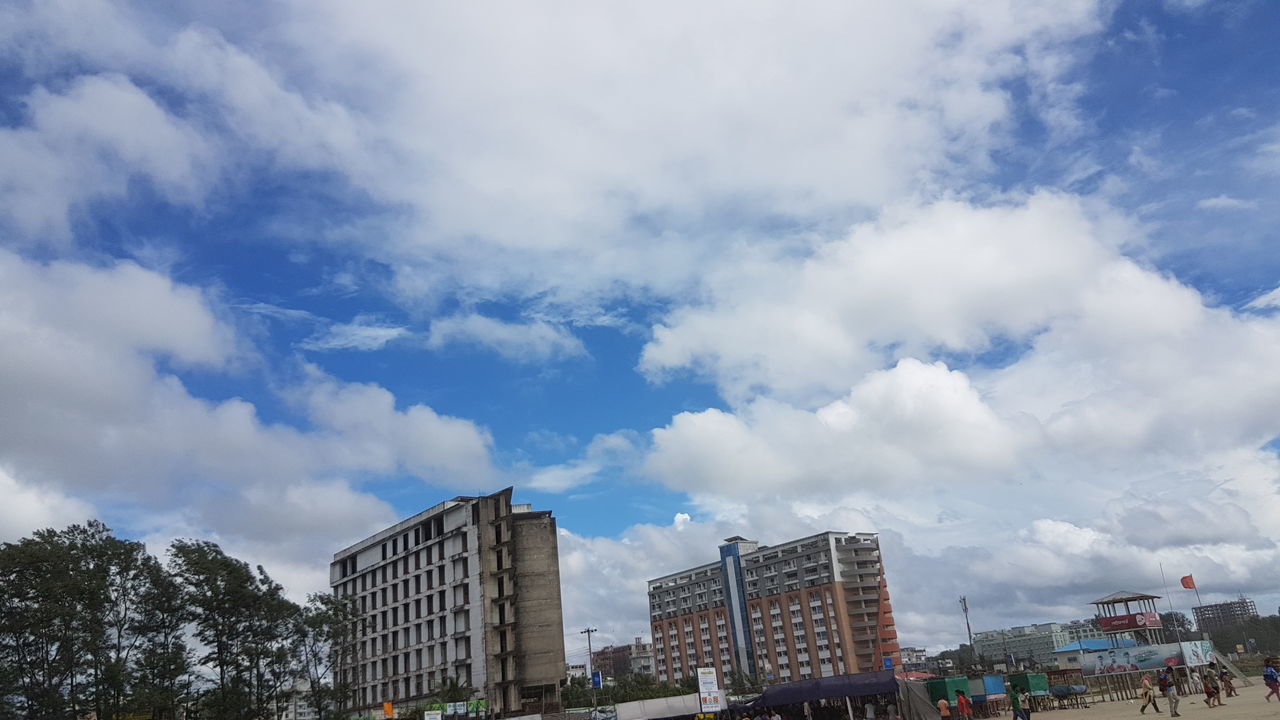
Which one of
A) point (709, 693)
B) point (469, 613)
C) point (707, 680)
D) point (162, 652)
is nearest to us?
point (709, 693)

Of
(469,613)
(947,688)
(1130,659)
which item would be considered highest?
(469,613)

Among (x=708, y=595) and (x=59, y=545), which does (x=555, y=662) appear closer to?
(x=59, y=545)

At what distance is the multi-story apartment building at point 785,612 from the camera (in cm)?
13900

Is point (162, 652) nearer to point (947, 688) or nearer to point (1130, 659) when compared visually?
point (947, 688)

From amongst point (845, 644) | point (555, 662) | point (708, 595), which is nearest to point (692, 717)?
point (555, 662)

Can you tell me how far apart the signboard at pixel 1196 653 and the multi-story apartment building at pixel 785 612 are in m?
65.7

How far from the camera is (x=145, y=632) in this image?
183ft

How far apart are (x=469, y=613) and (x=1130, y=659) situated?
58012 millimetres

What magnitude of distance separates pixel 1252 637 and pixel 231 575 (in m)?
161

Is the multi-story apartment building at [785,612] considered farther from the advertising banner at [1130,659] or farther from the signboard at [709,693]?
the signboard at [709,693]

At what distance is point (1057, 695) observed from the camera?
59.8 m

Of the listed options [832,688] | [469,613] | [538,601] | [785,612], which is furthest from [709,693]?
[785,612]

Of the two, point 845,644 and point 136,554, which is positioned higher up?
point 136,554

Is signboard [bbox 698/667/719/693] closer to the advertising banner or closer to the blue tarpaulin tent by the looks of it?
the blue tarpaulin tent
